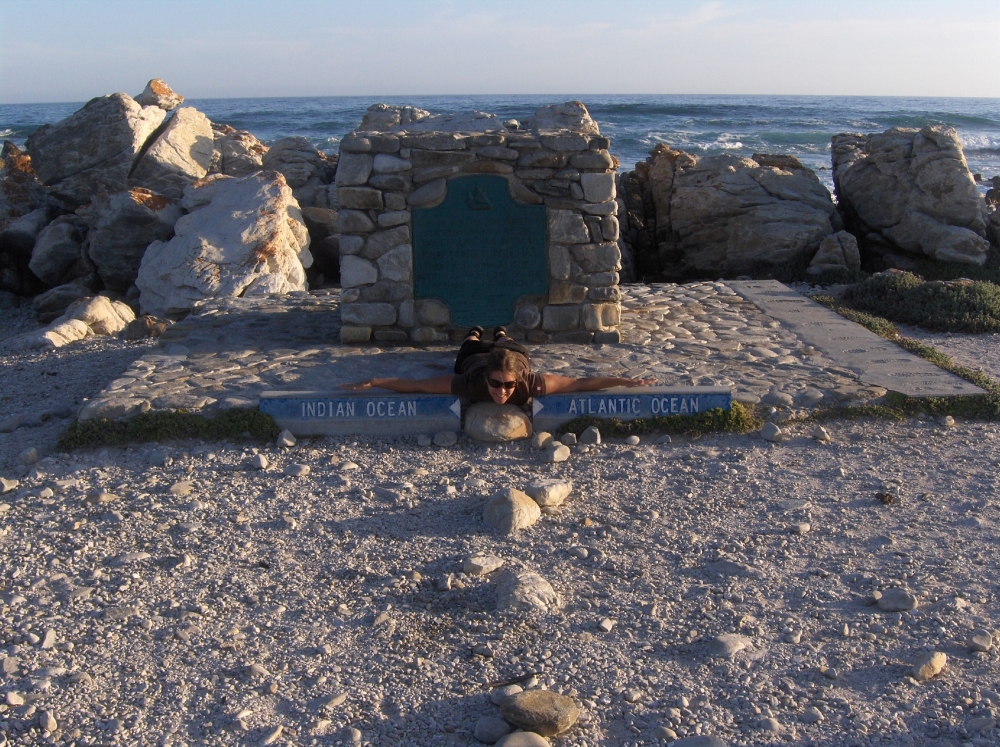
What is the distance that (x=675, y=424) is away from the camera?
215 inches

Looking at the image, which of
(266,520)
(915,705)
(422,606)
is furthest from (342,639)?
(915,705)

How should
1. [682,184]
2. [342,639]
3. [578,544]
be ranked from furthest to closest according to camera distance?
[682,184] < [578,544] < [342,639]

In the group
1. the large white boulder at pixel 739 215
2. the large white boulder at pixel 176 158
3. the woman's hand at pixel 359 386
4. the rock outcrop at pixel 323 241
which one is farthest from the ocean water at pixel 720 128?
the woman's hand at pixel 359 386

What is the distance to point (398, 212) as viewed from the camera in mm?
6660

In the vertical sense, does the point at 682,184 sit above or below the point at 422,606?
above

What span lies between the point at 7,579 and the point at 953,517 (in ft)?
14.4

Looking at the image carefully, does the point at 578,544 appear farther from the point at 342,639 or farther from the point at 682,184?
the point at 682,184

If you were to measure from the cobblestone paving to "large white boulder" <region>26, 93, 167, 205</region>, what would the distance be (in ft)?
18.2

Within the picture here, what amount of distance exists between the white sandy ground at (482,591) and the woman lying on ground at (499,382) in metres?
0.36

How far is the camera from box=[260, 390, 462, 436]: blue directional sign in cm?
540

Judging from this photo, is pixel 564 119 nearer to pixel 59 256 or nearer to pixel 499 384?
pixel 499 384

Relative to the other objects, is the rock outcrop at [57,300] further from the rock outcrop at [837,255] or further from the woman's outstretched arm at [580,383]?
the rock outcrop at [837,255]

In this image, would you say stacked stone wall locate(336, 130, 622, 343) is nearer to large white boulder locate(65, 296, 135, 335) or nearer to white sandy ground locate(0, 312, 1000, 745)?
white sandy ground locate(0, 312, 1000, 745)

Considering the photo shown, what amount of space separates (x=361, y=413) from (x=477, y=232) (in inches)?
77.6
